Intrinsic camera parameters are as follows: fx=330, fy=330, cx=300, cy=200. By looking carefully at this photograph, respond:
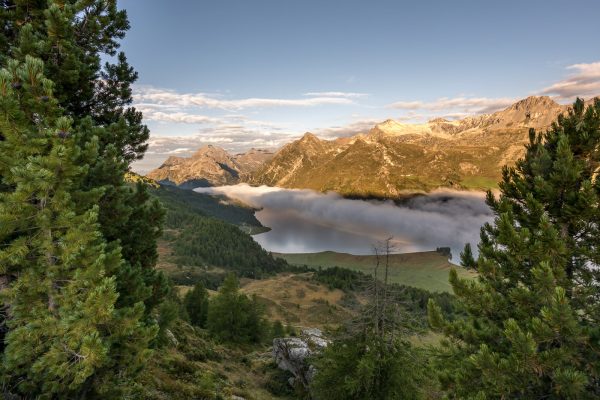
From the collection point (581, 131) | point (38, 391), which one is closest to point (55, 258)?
point (38, 391)

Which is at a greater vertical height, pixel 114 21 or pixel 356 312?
pixel 114 21

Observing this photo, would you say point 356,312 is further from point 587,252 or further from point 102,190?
point 102,190

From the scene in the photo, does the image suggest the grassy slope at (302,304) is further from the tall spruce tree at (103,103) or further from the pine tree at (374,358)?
the tall spruce tree at (103,103)

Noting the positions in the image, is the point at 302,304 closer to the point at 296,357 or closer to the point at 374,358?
the point at 296,357

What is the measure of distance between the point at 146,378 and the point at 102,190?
712 inches

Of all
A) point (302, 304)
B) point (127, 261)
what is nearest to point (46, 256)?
point (127, 261)

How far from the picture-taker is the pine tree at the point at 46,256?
833 cm

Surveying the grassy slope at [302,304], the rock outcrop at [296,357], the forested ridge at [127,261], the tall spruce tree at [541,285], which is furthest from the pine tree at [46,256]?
the grassy slope at [302,304]

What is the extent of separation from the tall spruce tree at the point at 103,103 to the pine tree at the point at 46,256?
1.15 meters

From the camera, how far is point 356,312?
2461 centimetres

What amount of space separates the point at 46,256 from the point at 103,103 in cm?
1023

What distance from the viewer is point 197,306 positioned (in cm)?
8338

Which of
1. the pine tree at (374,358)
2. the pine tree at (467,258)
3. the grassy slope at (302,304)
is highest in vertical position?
the pine tree at (467,258)

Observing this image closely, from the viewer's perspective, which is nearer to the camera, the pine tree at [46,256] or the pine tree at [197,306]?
the pine tree at [46,256]
